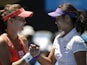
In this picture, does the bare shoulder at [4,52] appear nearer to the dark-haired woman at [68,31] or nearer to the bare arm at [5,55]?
the bare arm at [5,55]

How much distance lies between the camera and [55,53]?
452 cm

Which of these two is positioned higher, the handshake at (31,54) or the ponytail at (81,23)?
the ponytail at (81,23)

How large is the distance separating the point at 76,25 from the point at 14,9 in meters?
0.68

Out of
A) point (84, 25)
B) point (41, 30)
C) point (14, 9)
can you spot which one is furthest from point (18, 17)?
point (41, 30)

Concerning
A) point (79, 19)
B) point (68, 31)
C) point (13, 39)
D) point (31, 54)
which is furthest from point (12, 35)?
point (79, 19)

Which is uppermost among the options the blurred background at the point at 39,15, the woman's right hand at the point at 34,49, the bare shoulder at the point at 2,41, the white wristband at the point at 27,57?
the bare shoulder at the point at 2,41

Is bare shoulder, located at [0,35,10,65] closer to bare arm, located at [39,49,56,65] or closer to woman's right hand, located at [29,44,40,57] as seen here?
woman's right hand, located at [29,44,40,57]

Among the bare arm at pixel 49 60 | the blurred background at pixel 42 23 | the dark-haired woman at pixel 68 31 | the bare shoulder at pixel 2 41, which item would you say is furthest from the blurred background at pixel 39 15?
the bare shoulder at pixel 2 41

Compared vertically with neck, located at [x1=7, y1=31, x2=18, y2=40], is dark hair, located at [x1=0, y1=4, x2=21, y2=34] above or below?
above

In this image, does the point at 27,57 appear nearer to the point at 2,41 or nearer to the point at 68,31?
the point at 2,41

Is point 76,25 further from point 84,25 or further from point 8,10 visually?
point 8,10

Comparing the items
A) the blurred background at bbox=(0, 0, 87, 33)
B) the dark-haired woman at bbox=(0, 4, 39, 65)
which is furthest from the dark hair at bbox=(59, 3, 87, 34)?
the blurred background at bbox=(0, 0, 87, 33)

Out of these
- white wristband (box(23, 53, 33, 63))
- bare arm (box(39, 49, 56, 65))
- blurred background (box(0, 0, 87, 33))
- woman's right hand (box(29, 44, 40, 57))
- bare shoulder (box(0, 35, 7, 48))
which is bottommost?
blurred background (box(0, 0, 87, 33))

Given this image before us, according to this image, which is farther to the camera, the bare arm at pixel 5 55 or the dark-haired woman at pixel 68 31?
the dark-haired woman at pixel 68 31
